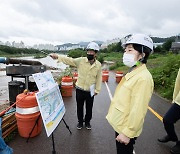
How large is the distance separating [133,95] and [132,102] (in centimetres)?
8

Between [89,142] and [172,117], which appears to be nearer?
[172,117]

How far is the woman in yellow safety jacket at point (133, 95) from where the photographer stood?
A: 2.08 meters

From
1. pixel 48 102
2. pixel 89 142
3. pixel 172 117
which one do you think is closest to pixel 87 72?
pixel 48 102

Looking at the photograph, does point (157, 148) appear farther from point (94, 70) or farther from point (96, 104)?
point (96, 104)

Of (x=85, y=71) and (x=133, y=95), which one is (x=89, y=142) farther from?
(x=133, y=95)

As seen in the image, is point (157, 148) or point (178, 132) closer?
point (157, 148)

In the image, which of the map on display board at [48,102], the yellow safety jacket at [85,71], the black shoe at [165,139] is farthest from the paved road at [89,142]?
the yellow safety jacket at [85,71]

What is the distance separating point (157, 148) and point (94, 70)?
2.23 m

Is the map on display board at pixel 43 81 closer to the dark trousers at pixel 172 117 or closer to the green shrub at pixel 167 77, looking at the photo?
the dark trousers at pixel 172 117

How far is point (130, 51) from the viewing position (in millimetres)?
2330

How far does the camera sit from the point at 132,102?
7.11ft

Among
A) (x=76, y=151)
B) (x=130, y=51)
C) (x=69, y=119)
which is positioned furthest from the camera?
(x=69, y=119)

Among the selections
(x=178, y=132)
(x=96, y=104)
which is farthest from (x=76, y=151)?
(x=96, y=104)

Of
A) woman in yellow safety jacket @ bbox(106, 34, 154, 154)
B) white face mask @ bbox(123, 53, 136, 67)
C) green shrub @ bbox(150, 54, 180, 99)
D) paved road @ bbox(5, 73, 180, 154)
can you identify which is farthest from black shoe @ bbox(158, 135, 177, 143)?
green shrub @ bbox(150, 54, 180, 99)
